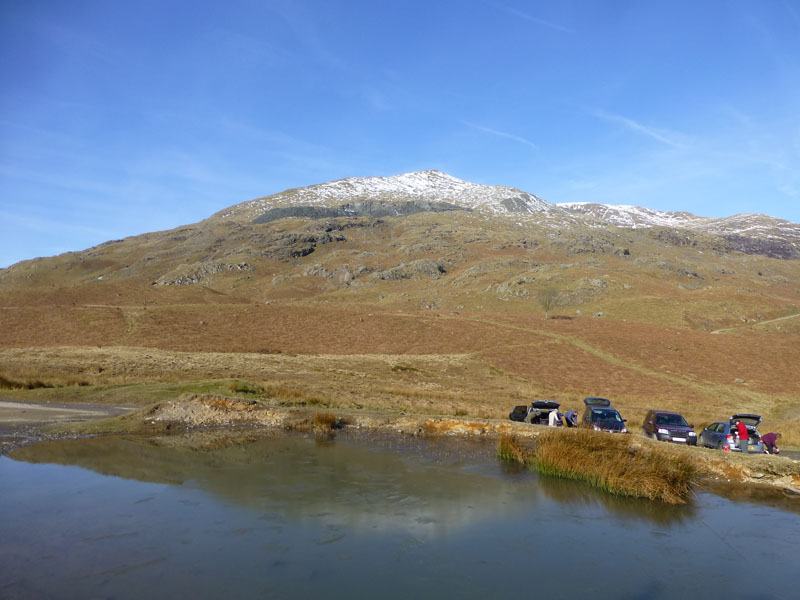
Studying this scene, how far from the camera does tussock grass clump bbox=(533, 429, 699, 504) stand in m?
16.9

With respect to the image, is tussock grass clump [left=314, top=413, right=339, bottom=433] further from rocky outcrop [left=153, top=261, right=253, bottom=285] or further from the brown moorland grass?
rocky outcrop [left=153, top=261, right=253, bottom=285]

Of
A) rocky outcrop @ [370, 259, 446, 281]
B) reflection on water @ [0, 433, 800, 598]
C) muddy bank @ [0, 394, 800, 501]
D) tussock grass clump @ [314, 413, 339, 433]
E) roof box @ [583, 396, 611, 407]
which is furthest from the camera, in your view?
rocky outcrop @ [370, 259, 446, 281]

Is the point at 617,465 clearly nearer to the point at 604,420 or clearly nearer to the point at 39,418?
the point at 604,420

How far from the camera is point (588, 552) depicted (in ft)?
42.0

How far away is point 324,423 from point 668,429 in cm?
1711

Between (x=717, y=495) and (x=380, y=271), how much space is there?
506 ft

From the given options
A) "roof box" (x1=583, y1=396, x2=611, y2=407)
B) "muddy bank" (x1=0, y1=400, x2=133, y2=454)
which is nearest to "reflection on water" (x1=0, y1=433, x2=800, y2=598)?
"muddy bank" (x1=0, y1=400, x2=133, y2=454)

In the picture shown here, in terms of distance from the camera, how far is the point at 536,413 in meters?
29.4

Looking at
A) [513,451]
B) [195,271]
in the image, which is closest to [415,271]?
[195,271]

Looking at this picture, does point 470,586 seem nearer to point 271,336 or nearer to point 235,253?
point 271,336

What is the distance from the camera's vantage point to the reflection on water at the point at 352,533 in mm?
10867

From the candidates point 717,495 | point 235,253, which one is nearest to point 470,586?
point 717,495

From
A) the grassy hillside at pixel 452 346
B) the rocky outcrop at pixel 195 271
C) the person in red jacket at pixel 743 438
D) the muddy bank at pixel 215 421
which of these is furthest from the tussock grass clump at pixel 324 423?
the rocky outcrop at pixel 195 271

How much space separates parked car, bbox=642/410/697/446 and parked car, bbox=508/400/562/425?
4623 mm
